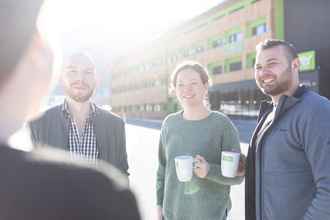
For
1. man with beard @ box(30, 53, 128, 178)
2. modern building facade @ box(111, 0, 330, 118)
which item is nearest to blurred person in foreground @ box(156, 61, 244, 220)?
man with beard @ box(30, 53, 128, 178)

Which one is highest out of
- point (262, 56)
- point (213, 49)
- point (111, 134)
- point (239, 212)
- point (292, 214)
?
point (213, 49)

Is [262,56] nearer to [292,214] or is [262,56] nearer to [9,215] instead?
[292,214]

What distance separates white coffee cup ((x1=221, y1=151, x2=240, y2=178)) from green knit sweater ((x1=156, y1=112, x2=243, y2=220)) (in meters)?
0.10

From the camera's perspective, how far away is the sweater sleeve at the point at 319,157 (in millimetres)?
1954

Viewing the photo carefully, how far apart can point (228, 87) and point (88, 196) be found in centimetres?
3867

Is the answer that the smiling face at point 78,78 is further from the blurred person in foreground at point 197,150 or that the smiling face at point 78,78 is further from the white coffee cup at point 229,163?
the white coffee cup at point 229,163

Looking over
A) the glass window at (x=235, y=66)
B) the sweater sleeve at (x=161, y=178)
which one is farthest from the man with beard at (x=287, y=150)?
the glass window at (x=235, y=66)

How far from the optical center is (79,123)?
305 cm

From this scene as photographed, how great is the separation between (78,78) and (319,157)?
1928 millimetres

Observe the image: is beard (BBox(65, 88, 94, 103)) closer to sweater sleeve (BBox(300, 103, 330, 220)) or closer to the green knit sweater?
the green knit sweater

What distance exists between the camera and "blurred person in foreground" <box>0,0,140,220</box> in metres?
0.67

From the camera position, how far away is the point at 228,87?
38.6 metres

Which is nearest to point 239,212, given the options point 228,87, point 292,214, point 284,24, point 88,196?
point 292,214

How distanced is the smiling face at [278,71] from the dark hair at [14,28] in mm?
1984
